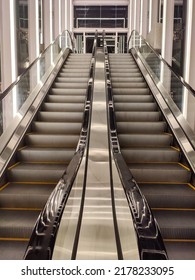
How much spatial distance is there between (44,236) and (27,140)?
3.59 metres

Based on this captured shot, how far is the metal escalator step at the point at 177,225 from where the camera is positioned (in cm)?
387

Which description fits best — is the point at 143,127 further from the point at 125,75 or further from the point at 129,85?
the point at 125,75

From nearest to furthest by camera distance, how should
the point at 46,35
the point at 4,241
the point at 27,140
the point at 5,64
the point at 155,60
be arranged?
the point at 4,241 < the point at 27,140 < the point at 5,64 < the point at 155,60 < the point at 46,35

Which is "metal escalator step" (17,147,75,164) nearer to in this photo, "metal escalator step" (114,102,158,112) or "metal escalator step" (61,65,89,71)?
"metal escalator step" (114,102,158,112)

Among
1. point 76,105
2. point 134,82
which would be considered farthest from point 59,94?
point 134,82

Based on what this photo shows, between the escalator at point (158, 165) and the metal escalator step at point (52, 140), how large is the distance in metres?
0.76

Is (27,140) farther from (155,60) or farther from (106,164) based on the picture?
(155,60)

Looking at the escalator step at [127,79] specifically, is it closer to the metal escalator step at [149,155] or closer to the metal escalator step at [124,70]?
the metal escalator step at [124,70]

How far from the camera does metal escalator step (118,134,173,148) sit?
5.79 meters

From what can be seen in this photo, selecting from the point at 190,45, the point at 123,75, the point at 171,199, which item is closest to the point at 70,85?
the point at 123,75

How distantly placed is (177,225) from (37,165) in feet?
7.15

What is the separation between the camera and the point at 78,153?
14.1ft
